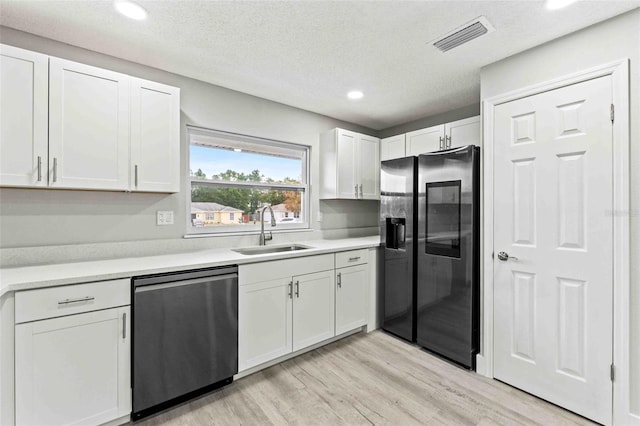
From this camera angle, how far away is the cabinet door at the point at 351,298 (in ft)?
9.53

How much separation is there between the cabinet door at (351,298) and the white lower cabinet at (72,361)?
1.79 meters

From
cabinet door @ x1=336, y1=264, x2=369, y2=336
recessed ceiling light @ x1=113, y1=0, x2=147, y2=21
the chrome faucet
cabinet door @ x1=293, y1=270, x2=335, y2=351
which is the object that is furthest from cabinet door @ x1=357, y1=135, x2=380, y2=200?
recessed ceiling light @ x1=113, y1=0, x2=147, y2=21

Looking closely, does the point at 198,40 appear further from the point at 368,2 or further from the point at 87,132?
the point at 368,2

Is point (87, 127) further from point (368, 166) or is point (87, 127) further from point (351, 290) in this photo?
point (368, 166)

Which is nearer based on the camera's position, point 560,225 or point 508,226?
point 560,225

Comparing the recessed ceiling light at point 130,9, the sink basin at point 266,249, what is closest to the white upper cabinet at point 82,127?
the recessed ceiling light at point 130,9

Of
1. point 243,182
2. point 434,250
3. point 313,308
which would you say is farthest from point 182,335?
point 434,250

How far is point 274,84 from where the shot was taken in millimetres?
2762

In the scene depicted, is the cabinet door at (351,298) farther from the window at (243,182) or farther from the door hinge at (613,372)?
the door hinge at (613,372)

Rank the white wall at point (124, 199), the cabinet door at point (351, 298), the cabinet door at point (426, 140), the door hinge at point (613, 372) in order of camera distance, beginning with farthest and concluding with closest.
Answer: the cabinet door at point (426, 140) < the cabinet door at point (351, 298) < the white wall at point (124, 199) < the door hinge at point (613, 372)

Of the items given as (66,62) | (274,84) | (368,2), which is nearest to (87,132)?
(66,62)

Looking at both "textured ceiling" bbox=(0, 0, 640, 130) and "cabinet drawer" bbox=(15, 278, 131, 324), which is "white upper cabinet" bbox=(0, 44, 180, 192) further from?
"cabinet drawer" bbox=(15, 278, 131, 324)

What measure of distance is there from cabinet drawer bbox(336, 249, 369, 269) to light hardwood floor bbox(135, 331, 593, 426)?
2.88 ft

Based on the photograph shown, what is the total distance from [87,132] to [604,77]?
3363 mm
